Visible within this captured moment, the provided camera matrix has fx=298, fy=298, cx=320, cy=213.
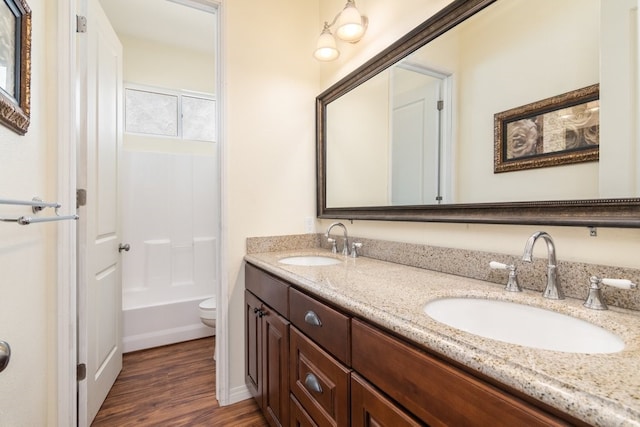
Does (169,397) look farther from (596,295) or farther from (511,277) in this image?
(596,295)

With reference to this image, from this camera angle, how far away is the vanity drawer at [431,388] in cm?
48

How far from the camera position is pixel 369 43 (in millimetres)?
1634

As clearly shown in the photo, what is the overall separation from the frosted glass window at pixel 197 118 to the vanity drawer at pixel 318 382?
2582mm

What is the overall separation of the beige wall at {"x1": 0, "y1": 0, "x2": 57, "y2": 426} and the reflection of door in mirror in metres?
1.47

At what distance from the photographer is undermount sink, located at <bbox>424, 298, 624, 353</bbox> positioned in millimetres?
666

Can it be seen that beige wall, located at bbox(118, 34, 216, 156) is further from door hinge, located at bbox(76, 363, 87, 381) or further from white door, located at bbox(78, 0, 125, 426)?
door hinge, located at bbox(76, 363, 87, 381)

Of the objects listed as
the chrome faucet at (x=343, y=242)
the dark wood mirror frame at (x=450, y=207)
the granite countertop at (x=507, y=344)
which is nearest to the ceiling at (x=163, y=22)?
the dark wood mirror frame at (x=450, y=207)

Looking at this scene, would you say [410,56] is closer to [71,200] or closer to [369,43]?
[369,43]

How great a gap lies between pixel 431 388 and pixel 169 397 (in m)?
1.78

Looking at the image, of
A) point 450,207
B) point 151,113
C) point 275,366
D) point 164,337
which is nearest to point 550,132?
point 450,207

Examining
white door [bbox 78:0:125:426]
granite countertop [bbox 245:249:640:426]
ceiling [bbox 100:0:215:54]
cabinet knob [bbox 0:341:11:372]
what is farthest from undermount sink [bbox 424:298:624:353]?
ceiling [bbox 100:0:215:54]

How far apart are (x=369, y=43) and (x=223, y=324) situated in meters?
1.80

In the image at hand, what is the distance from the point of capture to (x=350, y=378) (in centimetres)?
85

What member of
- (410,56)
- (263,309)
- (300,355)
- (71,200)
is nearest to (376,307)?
(300,355)
